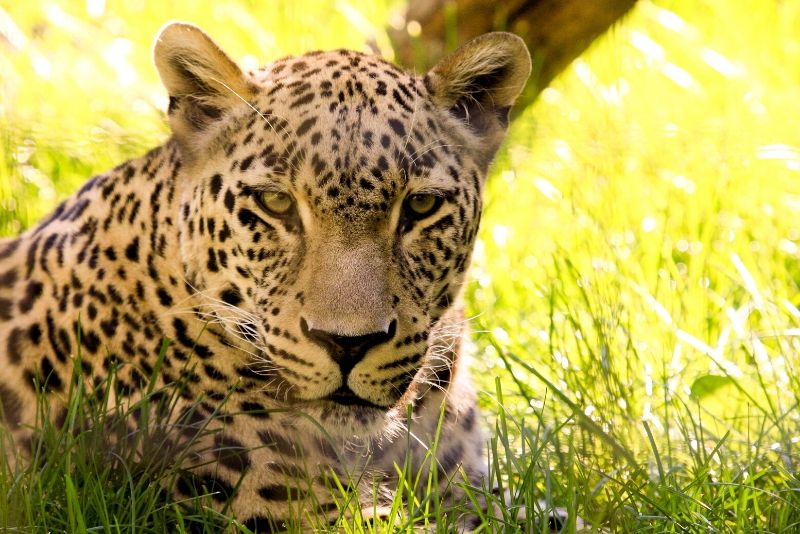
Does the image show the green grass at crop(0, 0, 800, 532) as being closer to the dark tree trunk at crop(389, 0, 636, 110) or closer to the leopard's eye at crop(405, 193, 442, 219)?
the dark tree trunk at crop(389, 0, 636, 110)

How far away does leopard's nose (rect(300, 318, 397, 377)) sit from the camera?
378 centimetres

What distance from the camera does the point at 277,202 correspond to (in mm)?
4102

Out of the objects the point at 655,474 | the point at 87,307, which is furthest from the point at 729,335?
the point at 87,307

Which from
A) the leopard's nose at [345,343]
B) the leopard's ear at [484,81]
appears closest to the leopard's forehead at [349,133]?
the leopard's ear at [484,81]

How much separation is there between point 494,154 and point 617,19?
2674 mm

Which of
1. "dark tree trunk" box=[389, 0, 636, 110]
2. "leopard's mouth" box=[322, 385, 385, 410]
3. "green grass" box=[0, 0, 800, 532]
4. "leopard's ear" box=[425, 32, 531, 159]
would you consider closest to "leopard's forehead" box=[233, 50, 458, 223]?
"leopard's ear" box=[425, 32, 531, 159]

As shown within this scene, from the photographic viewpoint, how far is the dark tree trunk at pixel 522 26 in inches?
276

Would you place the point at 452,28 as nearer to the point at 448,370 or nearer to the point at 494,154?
the point at 494,154

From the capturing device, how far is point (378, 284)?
392 centimetres

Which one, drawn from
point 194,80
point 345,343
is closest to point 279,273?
point 345,343

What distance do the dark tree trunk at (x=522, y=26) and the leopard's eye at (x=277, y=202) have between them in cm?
332

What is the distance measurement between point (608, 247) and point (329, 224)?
7.77 feet

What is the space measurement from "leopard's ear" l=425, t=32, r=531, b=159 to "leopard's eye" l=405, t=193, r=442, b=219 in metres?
0.46

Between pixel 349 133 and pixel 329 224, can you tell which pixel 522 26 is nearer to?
pixel 349 133
